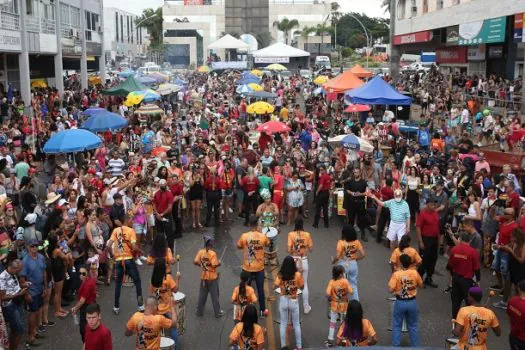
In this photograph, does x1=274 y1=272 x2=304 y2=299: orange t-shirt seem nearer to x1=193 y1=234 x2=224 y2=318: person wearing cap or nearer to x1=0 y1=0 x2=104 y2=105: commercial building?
x1=193 y1=234 x2=224 y2=318: person wearing cap

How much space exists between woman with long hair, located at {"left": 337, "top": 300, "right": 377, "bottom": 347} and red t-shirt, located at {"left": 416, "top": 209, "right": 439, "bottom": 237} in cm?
417

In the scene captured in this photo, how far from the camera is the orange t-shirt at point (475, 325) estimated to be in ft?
23.1

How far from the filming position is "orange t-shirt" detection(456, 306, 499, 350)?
7047 mm

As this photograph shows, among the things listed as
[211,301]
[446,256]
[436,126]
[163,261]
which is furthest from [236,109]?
[163,261]

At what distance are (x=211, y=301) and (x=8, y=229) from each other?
380 centimetres

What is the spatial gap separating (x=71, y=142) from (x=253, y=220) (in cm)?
693

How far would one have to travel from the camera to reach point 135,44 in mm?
149000

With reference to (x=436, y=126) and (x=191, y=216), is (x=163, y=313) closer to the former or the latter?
(x=191, y=216)

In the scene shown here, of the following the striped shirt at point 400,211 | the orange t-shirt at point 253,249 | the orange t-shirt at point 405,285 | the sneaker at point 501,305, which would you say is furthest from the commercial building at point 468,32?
the orange t-shirt at point 405,285

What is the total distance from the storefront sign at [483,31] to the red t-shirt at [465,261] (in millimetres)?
20577

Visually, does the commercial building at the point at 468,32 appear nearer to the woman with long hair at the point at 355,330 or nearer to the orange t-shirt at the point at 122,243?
the orange t-shirt at the point at 122,243

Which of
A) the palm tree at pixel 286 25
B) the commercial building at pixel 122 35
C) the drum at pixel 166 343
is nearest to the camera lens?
the drum at pixel 166 343

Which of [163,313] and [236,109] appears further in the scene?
[236,109]

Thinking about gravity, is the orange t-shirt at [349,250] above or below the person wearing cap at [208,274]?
above
